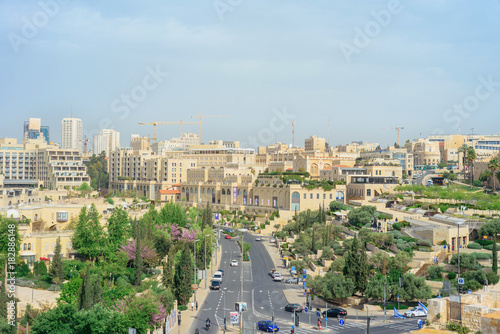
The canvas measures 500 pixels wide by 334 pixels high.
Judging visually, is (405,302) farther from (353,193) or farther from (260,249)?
(353,193)

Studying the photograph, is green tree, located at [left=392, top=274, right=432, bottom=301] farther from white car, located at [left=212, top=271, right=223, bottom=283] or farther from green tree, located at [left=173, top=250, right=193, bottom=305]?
white car, located at [left=212, top=271, right=223, bottom=283]

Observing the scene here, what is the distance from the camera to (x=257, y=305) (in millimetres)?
50938

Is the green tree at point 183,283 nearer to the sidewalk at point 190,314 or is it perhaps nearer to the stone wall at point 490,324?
the sidewalk at point 190,314

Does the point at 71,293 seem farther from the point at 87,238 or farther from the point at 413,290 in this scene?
the point at 413,290

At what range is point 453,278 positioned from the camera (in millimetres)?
53406

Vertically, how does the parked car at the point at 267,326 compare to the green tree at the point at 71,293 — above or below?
below

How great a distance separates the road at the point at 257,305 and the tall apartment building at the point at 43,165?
216 ft

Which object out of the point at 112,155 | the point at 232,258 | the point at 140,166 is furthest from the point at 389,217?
the point at 112,155

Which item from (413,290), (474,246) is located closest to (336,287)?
(413,290)

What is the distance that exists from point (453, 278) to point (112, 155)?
137171 millimetres

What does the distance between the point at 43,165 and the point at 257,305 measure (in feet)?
338

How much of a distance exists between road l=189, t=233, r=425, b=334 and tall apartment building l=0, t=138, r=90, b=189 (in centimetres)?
6590

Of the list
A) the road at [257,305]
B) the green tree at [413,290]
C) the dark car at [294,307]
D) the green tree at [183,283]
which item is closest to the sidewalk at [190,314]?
the road at [257,305]

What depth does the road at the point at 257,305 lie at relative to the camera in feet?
138
